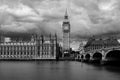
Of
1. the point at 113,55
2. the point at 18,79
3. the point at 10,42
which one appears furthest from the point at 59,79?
the point at 10,42

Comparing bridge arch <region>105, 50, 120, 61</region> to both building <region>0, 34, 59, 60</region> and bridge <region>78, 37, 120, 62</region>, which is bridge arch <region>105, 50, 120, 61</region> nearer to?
bridge <region>78, 37, 120, 62</region>

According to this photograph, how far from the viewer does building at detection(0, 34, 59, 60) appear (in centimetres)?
17338

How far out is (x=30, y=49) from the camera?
176m

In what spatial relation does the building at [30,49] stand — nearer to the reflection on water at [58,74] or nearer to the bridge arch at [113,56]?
the bridge arch at [113,56]

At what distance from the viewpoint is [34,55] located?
572ft

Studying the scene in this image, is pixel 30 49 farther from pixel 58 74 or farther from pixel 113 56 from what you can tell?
pixel 58 74

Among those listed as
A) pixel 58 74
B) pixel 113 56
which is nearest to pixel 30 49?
pixel 113 56

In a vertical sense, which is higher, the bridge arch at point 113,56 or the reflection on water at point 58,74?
the bridge arch at point 113,56

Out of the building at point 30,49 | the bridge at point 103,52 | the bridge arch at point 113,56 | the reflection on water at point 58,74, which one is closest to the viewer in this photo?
the reflection on water at point 58,74

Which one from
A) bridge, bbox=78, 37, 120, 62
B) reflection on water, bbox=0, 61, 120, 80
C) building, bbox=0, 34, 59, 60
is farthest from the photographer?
building, bbox=0, 34, 59, 60

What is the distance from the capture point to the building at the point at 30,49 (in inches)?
6826

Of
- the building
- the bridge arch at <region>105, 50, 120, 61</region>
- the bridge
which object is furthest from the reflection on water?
the building

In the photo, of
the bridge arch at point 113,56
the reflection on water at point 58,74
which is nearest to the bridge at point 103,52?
the bridge arch at point 113,56

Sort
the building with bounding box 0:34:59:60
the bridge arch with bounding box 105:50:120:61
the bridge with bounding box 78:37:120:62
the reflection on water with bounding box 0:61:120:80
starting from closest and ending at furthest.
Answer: the reflection on water with bounding box 0:61:120:80
the bridge with bounding box 78:37:120:62
the bridge arch with bounding box 105:50:120:61
the building with bounding box 0:34:59:60
